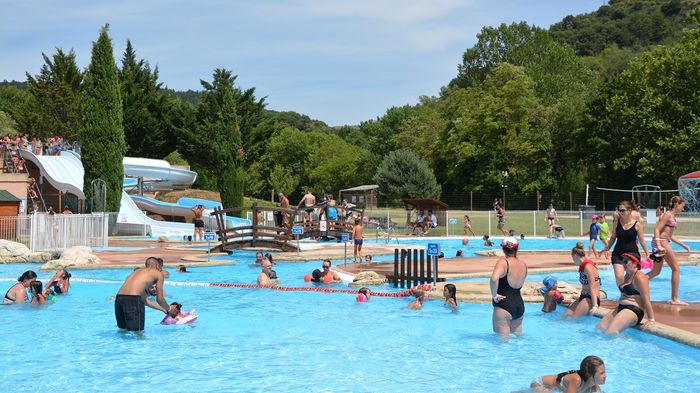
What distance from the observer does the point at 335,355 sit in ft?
38.3

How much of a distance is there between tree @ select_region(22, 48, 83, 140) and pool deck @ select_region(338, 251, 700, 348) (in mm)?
44133

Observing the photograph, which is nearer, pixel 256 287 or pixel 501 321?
pixel 501 321

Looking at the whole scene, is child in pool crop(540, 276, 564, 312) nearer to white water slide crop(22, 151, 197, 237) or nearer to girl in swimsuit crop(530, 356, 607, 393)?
girl in swimsuit crop(530, 356, 607, 393)

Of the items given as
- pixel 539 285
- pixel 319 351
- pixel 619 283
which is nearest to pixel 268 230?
pixel 539 285

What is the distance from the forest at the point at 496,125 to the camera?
5491 cm

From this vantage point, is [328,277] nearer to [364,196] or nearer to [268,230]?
[268,230]

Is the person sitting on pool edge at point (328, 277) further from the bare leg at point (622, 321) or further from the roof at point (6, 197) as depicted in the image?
the roof at point (6, 197)

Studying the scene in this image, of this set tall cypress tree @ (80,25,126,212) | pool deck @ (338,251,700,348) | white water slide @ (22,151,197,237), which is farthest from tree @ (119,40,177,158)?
pool deck @ (338,251,700,348)

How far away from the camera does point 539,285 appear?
16.2 m

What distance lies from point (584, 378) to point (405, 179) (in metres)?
58.5

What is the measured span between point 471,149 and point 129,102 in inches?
1190

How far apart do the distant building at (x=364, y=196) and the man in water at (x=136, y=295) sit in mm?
50372

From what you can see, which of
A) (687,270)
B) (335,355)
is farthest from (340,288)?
(687,270)

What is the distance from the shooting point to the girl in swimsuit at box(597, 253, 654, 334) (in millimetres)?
11273
